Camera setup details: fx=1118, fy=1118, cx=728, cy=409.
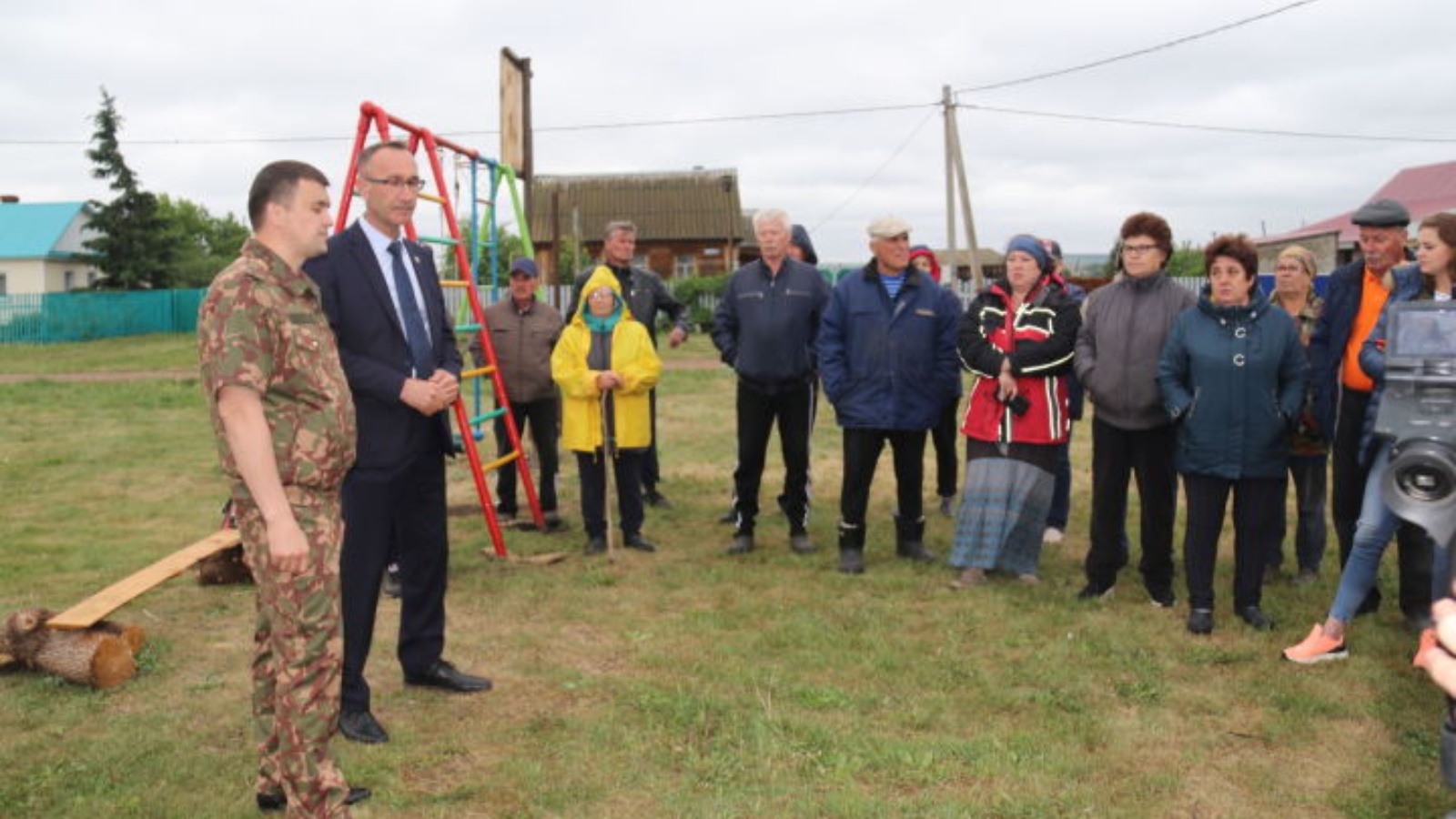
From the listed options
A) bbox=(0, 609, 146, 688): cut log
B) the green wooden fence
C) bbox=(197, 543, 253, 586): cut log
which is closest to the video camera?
bbox=(0, 609, 146, 688): cut log

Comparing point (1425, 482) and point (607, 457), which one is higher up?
point (1425, 482)

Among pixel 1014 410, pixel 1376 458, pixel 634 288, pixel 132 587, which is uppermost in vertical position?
pixel 634 288

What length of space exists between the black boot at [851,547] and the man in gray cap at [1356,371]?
7.64 feet

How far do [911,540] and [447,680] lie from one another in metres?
3.01

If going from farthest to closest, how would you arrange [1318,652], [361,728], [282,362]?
[1318,652], [361,728], [282,362]

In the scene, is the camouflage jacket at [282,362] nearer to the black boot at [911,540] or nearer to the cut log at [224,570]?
the cut log at [224,570]

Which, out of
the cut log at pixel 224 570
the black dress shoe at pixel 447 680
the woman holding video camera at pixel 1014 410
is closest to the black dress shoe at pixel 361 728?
the black dress shoe at pixel 447 680

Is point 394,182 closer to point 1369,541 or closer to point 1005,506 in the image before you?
point 1005,506

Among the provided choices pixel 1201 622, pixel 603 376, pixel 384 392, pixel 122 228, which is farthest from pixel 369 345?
pixel 122 228

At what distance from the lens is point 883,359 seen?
5977mm

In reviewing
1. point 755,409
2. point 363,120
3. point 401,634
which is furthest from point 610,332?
point 401,634

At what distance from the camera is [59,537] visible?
7.15 meters

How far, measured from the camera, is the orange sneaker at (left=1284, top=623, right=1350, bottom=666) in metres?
4.55

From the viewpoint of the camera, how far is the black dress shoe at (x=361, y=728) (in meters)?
3.85
